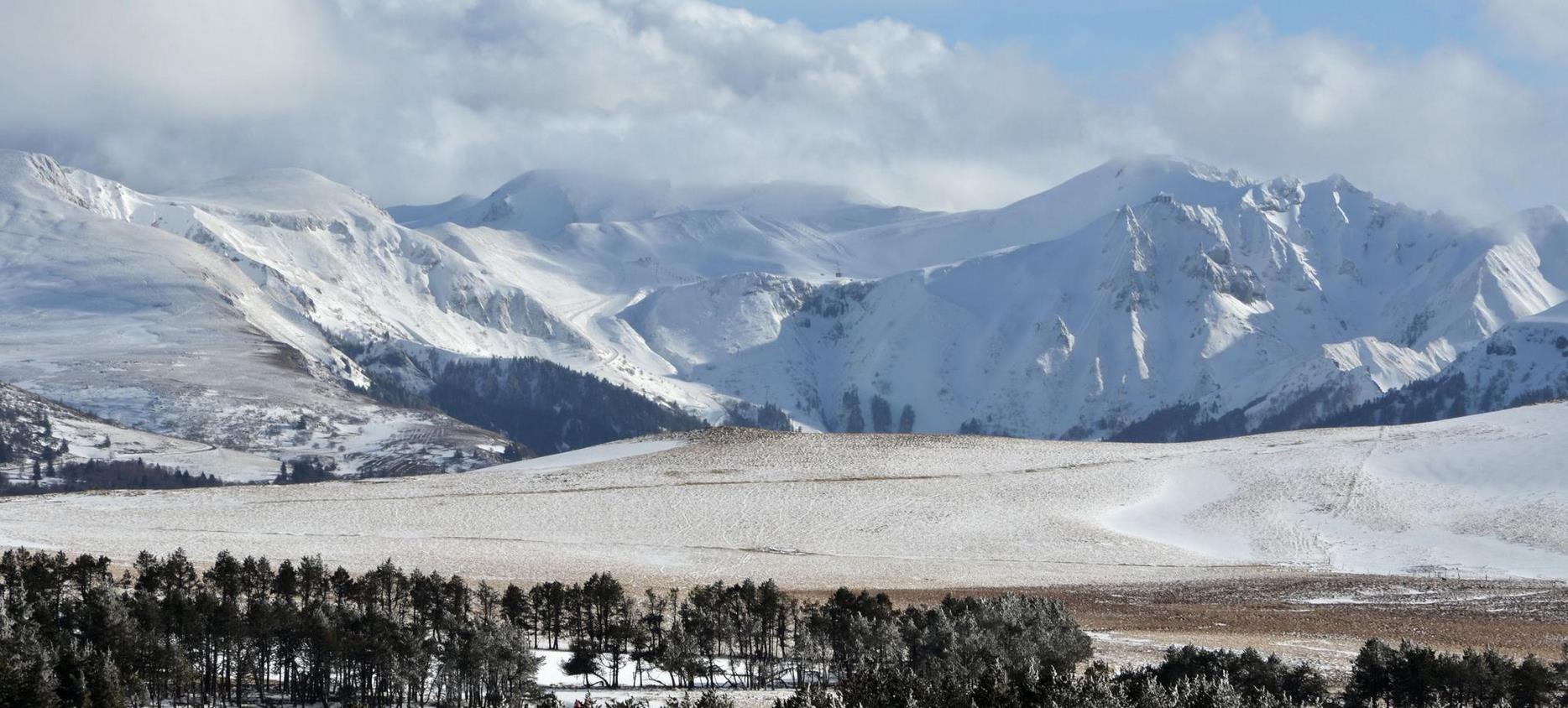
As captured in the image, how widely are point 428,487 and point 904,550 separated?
34.2 m

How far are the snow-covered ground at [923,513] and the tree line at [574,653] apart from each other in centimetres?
1346

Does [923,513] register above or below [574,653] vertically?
above

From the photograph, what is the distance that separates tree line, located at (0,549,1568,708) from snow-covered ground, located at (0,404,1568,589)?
44.2ft

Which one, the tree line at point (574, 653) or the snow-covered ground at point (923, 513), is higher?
the snow-covered ground at point (923, 513)

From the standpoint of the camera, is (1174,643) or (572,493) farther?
(572,493)

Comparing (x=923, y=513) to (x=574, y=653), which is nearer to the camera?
(x=574, y=653)

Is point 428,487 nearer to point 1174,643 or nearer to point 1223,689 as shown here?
point 1174,643

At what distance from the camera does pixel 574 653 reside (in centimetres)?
5356

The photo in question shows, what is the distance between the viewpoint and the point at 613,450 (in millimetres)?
119125

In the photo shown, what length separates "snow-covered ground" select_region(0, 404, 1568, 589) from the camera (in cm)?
7912

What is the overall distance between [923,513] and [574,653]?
145ft

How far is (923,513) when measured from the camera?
9500 cm

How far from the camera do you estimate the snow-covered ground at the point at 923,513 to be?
260 feet

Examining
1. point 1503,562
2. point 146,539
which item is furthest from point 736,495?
point 1503,562
